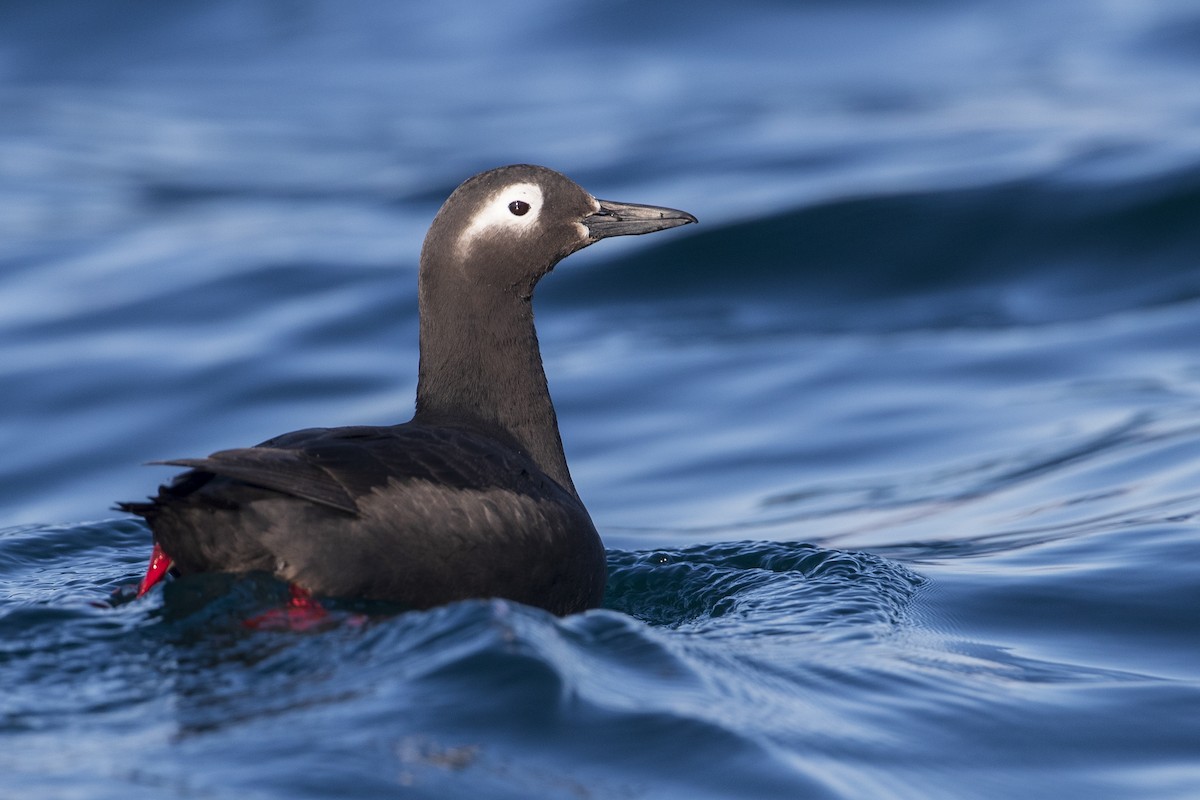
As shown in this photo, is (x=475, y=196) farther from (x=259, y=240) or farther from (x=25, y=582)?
(x=259, y=240)

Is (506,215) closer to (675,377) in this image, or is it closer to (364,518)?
(364,518)

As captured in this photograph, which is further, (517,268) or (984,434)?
(984,434)

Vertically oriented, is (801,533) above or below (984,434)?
below

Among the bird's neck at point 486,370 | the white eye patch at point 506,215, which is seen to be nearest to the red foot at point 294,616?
the bird's neck at point 486,370

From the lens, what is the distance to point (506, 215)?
262 inches

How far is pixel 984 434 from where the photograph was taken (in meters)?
10.1

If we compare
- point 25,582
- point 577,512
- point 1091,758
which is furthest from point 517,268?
point 1091,758

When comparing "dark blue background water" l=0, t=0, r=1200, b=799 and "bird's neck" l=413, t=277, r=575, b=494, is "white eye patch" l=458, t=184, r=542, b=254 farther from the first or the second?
"dark blue background water" l=0, t=0, r=1200, b=799

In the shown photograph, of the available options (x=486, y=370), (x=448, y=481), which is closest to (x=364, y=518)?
(x=448, y=481)

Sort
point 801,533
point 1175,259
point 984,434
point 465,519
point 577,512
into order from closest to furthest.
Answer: point 465,519
point 577,512
point 801,533
point 984,434
point 1175,259

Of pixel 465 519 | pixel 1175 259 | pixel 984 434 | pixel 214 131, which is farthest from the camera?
pixel 214 131

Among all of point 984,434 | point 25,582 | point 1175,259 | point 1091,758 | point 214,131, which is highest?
point 214,131

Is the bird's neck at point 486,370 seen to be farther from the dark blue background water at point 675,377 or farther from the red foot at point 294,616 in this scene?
the red foot at point 294,616

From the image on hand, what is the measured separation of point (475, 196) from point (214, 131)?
13.3 meters
